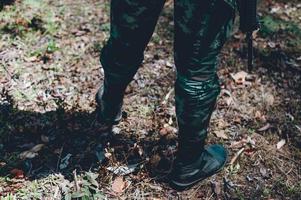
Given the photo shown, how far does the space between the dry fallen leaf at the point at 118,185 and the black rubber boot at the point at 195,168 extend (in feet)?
1.22

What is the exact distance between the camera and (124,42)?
109 inches

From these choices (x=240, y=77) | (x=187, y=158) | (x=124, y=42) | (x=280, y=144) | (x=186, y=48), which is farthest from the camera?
(x=240, y=77)

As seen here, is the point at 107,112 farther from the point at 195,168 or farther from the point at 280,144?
the point at 280,144

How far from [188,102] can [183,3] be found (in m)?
0.67

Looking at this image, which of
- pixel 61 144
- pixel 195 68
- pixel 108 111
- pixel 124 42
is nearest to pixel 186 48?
pixel 195 68

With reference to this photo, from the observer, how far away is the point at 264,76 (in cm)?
435

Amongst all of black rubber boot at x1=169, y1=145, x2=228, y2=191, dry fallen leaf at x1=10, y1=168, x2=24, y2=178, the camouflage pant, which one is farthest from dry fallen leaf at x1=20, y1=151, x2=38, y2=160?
black rubber boot at x1=169, y1=145, x2=228, y2=191

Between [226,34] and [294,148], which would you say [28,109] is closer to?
[226,34]

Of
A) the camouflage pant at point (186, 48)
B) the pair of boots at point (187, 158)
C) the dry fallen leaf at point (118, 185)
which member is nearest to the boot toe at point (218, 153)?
the pair of boots at point (187, 158)

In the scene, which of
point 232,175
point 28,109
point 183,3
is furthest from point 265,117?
point 28,109

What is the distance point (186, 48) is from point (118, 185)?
126 cm

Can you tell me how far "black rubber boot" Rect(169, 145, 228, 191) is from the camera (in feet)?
9.89

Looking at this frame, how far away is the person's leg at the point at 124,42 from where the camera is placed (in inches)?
101

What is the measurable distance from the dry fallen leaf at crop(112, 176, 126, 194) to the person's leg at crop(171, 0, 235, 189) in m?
0.41
